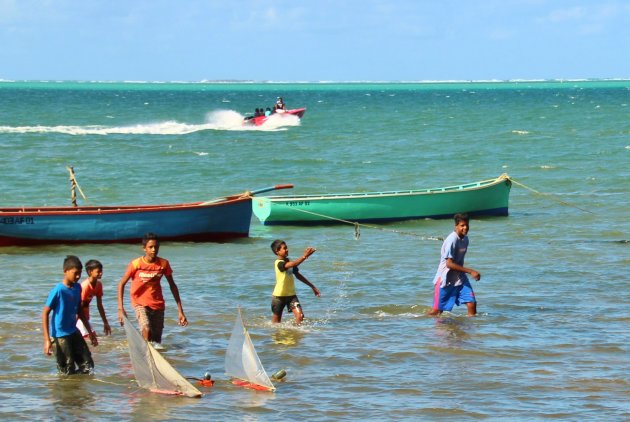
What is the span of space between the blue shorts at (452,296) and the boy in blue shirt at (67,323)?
4542mm

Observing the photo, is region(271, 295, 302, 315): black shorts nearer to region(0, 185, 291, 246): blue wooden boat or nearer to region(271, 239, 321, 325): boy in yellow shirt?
region(271, 239, 321, 325): boy in yellow shirt

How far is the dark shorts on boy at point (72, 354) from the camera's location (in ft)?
32.9

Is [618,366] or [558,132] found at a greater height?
[558,132]

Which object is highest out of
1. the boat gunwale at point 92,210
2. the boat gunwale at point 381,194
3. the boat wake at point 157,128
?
the boat wake at point 157,128

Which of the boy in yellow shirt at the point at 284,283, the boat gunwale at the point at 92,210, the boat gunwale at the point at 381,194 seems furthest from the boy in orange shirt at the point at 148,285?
the boat gunwale at the point at 381,194

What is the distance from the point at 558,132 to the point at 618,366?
51.7 m

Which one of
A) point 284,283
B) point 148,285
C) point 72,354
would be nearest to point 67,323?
point 72,354

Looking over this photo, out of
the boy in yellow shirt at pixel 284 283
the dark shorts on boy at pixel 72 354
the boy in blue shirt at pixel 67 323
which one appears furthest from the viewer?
the boy in yellow shirt at pixel 284 283

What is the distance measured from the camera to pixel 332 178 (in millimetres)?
37031

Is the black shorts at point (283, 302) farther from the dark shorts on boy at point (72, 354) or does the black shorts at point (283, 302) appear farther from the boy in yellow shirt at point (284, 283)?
the dark shorts on boy at point (72, 354)

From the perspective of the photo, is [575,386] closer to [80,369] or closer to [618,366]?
[618,366]

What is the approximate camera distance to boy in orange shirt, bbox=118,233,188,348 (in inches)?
428

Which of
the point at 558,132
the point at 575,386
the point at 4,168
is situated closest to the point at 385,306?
the point at 575,386

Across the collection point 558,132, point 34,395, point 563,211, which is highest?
point 558,132
